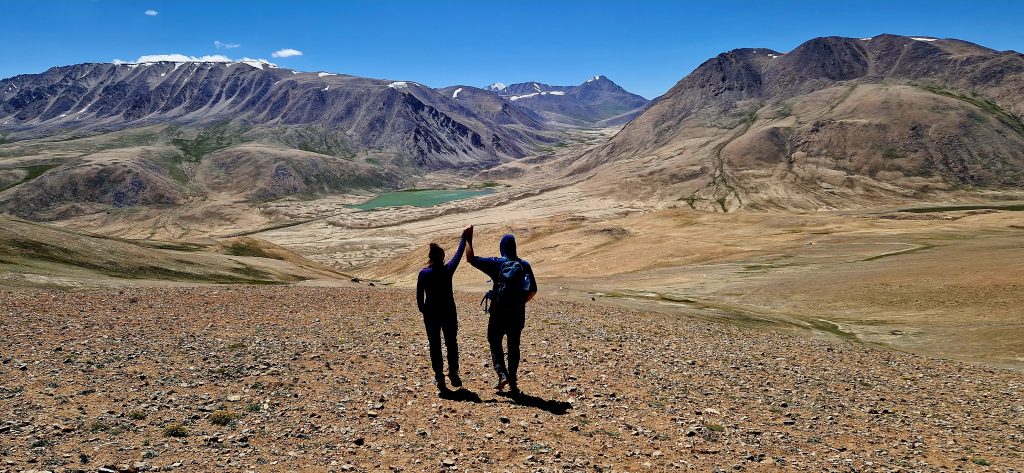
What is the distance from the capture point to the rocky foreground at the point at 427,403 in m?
10.3

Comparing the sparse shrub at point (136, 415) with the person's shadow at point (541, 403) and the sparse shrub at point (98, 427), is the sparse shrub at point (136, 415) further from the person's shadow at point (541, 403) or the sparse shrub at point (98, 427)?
the person's shadow at point (541, 403)

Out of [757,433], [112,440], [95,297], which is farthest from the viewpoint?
[95,297]

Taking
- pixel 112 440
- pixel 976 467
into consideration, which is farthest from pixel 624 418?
pixel 112 440

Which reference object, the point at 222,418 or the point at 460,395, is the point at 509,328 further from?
the point at 222,418

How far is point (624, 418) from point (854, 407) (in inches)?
285

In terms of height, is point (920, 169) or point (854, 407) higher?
point (920, 169)

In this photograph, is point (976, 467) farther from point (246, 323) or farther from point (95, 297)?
point (95, 297)

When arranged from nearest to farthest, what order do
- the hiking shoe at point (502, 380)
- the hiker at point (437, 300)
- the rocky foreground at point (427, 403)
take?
the rocky foreground at point (427, 403), the hiker at point (437, 300), the hiking shoe at point (502, 380)

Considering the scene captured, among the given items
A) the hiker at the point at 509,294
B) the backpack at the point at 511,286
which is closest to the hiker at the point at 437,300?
the hiker at the point at 509,294

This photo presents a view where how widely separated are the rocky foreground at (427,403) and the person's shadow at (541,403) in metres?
0.09

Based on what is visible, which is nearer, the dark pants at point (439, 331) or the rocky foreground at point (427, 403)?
the rocky foreground at point (427, 403)

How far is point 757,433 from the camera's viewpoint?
1261cm

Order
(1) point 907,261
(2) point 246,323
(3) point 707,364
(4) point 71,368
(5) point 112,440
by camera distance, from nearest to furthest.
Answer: (5) point 112,440 < (4) point 71,368 < (3) point 707,364 < (2) point 246,323 < (1) point 907,261

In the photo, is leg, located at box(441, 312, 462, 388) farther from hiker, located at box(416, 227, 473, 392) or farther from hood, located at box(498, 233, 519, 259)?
hood, located at box(498, 233, 519, 259)
